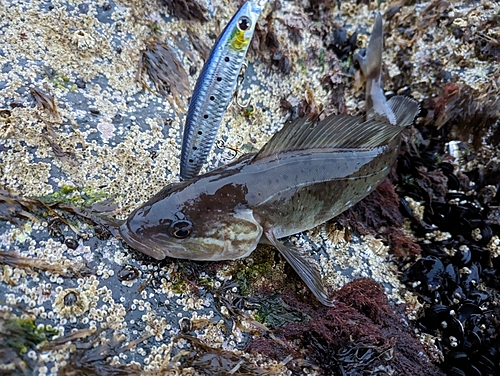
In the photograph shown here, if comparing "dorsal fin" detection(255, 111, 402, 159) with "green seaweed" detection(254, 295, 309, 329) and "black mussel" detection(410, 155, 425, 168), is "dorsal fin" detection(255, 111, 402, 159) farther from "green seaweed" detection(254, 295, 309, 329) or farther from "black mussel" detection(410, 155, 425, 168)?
"green seaweed" detection(254, 295, 309, 329)

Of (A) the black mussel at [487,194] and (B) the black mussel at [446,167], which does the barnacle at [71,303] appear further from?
(A) the black mussel at [487,194]

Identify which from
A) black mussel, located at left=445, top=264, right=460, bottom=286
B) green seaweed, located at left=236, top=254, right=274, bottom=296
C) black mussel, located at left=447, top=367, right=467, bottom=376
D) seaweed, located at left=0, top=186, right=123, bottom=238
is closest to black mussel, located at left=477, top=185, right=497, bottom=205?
black mussel, located at left=445, top=264, right=460, bottom=286

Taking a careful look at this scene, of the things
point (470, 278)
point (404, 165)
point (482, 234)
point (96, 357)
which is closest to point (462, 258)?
point (470, 278)

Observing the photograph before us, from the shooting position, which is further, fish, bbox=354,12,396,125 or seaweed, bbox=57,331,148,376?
fish, bbox=354,12,396,125

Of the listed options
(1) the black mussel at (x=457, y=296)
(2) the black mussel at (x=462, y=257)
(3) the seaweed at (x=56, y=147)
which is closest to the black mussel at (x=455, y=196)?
(2) the black mussel at (x=462, y=257)

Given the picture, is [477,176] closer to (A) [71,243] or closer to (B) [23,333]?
(A) [71,243]

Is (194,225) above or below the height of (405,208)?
above

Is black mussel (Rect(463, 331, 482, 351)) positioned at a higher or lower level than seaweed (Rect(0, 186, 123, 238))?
lower
